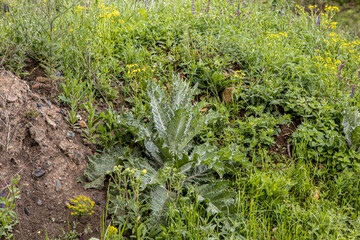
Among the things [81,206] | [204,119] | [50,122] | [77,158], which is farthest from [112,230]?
[204,119]

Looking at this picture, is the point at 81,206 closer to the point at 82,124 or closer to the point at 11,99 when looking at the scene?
the point at 82,124

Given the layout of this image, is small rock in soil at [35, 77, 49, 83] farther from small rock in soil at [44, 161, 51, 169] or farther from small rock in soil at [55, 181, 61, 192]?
small rock in soil at [55, 181, 61, 192]

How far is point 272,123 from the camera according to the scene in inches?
138

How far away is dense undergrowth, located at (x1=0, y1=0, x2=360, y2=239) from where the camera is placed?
2.67 metres

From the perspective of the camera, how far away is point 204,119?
322 centimetres

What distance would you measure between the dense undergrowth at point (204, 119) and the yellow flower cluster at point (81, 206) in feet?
0.55

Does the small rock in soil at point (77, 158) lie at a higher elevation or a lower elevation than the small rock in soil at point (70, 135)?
lower

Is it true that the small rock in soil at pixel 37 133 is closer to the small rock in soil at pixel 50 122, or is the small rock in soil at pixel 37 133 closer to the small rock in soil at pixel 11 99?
the small rock in soil at pixel 50 122

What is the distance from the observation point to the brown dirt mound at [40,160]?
7.95ft

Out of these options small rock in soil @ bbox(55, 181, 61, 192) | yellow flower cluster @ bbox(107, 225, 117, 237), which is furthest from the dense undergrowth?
small rock in soil @ bbox(55, 181, 61, 192)

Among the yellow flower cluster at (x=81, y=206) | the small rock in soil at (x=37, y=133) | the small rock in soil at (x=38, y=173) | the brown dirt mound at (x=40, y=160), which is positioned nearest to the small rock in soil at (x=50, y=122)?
the brown dirt mound at (x=40, y=160)

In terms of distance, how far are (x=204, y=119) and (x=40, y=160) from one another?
5.00 ft

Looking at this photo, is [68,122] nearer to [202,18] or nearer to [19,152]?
[19,152]

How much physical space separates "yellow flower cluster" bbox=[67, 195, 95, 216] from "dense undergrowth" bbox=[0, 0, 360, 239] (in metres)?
0.17
